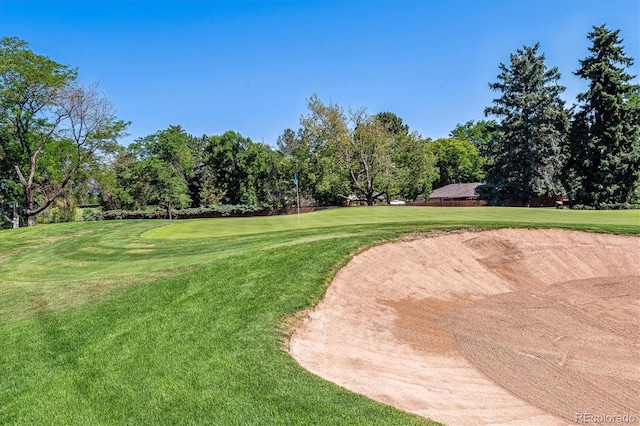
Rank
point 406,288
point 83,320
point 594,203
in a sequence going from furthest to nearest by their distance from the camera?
point 594,203, point 406,288, point 83,320

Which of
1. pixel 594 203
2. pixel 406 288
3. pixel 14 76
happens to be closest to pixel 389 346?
pixel 406 288

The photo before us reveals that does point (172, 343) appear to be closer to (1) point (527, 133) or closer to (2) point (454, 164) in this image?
(1) point (527, 133)

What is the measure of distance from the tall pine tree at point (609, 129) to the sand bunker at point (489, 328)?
30974 millimetres

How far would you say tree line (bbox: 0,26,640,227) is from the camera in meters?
31.7

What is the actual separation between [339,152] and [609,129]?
26113 millimetres

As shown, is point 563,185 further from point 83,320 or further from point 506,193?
point 83,320

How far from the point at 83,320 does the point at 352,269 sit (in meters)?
5.15

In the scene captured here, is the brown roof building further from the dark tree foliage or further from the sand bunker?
the sand bunker

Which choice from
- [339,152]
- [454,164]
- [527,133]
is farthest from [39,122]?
[454,164]

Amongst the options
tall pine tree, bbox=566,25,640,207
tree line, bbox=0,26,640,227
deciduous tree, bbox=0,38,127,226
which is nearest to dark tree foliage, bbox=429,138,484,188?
tree line, bbox=0,26,640,227

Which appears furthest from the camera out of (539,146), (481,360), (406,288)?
(539,146)

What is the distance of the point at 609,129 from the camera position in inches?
1492

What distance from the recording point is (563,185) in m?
43.0

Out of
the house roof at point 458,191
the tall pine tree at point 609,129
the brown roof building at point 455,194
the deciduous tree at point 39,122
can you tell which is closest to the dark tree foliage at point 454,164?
the house roof at point 458,191
